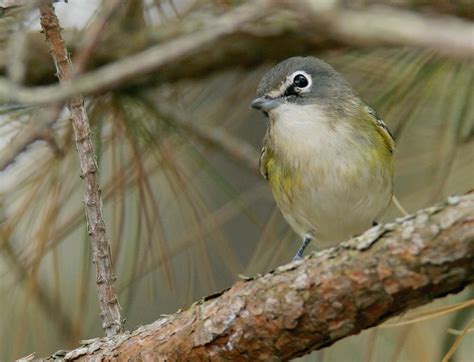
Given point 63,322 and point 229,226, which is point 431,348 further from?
point 229,226

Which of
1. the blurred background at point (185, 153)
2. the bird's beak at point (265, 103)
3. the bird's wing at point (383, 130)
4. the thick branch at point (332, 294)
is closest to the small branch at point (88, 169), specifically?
the thick branch at point (332, 294)

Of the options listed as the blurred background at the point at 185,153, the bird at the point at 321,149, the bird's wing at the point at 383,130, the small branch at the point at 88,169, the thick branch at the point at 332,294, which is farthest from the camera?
the bird's wing at the point at 383,130

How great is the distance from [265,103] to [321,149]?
0.80ft

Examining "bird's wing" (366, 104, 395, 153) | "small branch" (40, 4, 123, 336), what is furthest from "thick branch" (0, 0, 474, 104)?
"bird's wing" (366, 104, 395, 153)

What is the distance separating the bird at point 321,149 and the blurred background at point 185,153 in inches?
3.5

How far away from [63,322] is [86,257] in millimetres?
328

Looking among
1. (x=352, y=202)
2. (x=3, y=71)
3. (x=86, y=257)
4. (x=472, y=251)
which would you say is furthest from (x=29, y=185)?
(x=472, y=251)

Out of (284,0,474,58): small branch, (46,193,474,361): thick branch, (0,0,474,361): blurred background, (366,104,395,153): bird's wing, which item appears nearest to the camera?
(284,0,474,58): small branch

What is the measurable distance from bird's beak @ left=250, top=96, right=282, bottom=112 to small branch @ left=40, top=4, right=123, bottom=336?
0.73m

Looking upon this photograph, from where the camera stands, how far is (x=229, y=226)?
13.5 feet

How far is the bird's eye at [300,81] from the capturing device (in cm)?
283

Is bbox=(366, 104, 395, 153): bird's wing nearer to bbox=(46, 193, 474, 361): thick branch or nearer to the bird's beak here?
the bird's beak

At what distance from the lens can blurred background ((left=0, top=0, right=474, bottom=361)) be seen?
2.65 m

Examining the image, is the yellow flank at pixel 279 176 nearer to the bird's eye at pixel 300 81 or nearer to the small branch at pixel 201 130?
the small branch at pixel 201 130
